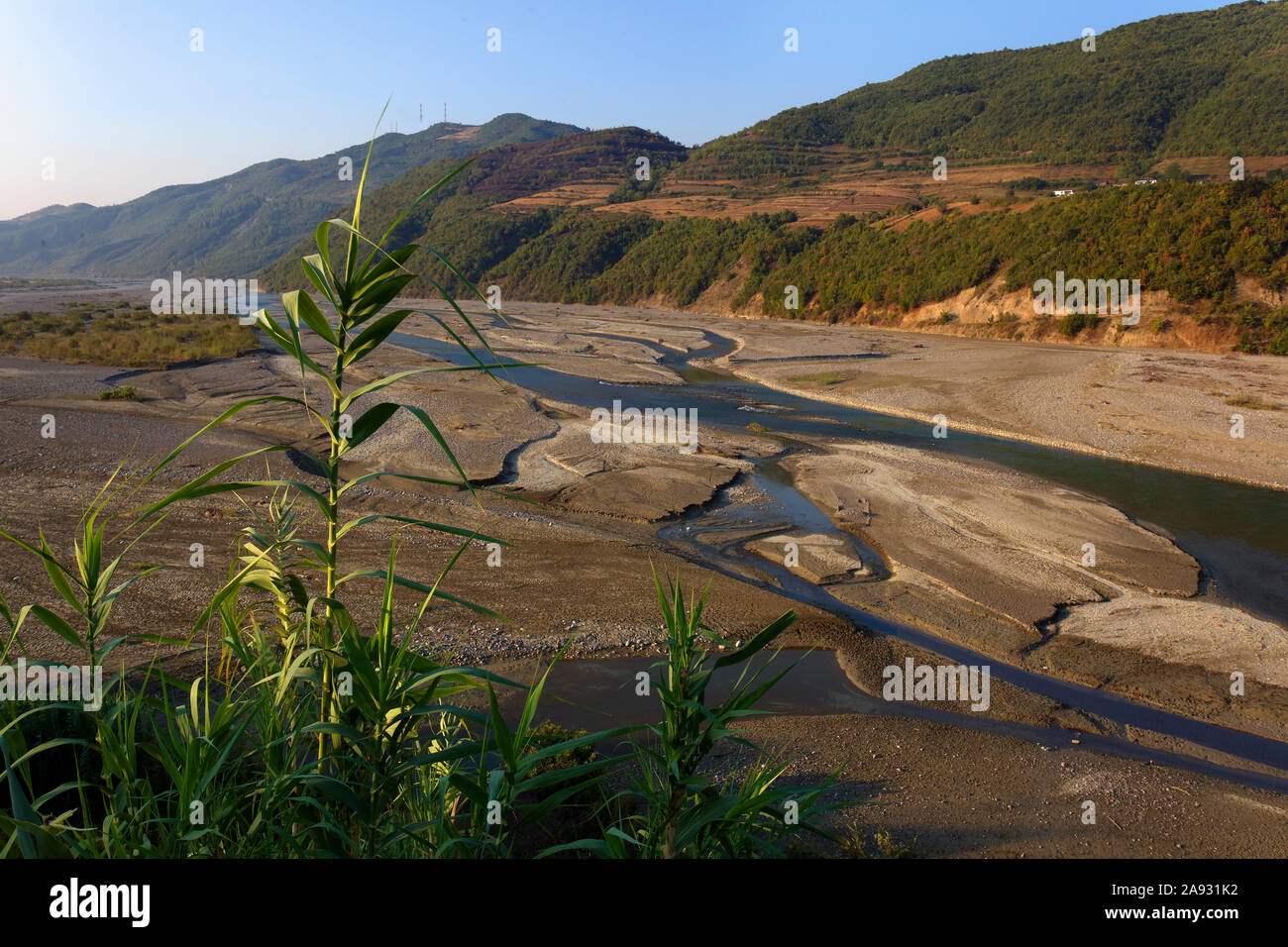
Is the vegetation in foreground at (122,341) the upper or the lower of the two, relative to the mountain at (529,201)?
lower

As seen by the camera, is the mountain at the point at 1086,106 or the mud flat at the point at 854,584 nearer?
the mud flat at the point at 854,584

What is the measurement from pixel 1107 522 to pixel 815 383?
14.9 metres

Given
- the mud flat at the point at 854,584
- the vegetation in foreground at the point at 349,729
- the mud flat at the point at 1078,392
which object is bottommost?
the mud flat at the point at 854,584

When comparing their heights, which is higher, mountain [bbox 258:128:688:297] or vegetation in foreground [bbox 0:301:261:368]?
mountain [bbox 258:128:688:297]

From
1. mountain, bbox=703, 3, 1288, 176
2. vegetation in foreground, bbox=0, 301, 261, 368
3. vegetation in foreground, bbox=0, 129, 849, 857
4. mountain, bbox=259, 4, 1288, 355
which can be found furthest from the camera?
mountain, bbox=703, 3, 1288, 176

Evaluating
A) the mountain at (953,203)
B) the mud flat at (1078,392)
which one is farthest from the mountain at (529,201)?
the mud flat at (1078,392)

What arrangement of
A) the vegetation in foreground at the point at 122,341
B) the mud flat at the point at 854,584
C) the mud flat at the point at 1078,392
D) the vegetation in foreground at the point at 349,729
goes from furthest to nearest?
1. the vegetation in foreground at the point at 122,341
2. the mud flat at the point at 1078,392
3. the mud flat at the point at 854,584
4. the vegetation in foreground at the point at 349,729

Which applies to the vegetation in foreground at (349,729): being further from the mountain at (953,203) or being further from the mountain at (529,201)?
the mountain at (529,201)

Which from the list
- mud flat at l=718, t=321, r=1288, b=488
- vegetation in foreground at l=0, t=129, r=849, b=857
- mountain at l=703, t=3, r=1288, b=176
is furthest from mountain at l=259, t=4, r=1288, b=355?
vegetation in foreground at l=0, t=129, r=849, b=857

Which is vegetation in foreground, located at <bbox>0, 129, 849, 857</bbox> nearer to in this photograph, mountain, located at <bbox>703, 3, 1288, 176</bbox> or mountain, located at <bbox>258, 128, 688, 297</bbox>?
mountain, located at <bbox>258, 128, 688, 297</bbox>

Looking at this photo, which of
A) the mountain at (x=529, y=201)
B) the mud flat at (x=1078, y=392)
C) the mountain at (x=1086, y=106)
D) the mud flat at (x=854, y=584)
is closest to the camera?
the mud flat at (x=854, y=584)

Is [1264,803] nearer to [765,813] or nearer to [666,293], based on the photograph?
[765,813]

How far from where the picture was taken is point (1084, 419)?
67.5 ft
